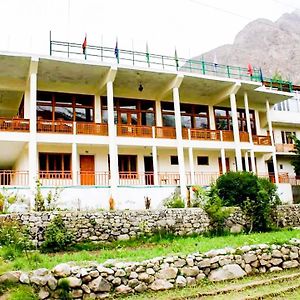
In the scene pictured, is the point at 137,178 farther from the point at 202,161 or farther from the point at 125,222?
the point at 125,222

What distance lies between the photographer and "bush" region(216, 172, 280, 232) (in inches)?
694

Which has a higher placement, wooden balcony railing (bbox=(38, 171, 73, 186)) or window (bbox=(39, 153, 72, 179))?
window (bbox=(39, 153, 72, 179))

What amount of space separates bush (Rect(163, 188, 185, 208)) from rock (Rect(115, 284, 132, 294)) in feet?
30.7

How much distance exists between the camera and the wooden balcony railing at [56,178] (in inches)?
806

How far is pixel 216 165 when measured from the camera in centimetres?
2622

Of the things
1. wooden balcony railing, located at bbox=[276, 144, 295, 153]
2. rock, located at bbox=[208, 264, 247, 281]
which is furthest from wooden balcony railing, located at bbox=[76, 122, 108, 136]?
wooden balcony railing, located at bbox=[276, 144, 295, 153]

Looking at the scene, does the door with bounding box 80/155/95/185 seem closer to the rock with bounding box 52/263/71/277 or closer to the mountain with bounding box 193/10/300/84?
→ the rock with bounding box 52/263/71/277

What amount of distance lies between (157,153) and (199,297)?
15.5 meters

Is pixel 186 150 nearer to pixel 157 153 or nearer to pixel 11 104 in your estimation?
pixel 157 153

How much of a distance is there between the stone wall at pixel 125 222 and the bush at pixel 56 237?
22 cm

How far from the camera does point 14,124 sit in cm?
1961

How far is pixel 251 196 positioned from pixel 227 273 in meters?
7.95

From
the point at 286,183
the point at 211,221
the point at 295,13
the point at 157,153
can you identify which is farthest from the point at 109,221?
the point at 295,13

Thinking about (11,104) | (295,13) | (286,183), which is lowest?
(286,183)
